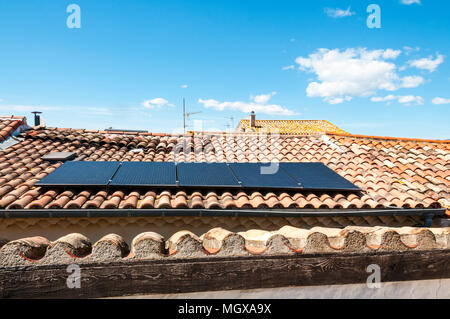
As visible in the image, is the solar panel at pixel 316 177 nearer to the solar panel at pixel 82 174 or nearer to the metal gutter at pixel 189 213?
the metal gutter at pixel 189 213

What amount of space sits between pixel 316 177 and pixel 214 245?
4242 mm

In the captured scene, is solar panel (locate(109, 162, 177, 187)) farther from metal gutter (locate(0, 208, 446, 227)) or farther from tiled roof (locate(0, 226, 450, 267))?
tiled roof (locate(0, 226, 450, 267))

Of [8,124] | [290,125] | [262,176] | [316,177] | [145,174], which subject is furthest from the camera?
[290,125]

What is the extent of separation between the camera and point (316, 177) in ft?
21.0

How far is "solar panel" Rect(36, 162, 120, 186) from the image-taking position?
532 centimetres

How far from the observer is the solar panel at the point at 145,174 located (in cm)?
551

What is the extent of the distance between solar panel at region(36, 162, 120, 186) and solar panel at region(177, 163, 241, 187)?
62.0 inches

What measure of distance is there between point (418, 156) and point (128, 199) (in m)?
8.93

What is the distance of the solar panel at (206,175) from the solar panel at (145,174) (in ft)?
0.72

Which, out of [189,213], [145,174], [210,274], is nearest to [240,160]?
[145,174]

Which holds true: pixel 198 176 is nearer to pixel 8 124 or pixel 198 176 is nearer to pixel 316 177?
pixel 316 177

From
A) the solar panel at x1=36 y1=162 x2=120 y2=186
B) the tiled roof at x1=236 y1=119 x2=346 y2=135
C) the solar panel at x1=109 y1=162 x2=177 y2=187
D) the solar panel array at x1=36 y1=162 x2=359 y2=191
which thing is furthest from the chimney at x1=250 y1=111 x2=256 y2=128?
the solar panel at x1=36 y1=162 x2=120 y2=186

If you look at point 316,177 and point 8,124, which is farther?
point 8,124
